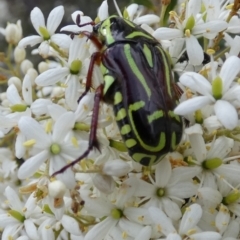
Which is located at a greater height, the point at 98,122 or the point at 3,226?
the point at 98,122

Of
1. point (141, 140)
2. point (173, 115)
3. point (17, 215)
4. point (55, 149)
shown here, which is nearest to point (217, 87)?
point (173, 115)

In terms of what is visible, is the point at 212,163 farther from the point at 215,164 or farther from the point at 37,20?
the point at 37,20

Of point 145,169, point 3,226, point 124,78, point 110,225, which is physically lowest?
point 3,226

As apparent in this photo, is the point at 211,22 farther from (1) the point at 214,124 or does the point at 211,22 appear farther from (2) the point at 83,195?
(2) the point at 83,195

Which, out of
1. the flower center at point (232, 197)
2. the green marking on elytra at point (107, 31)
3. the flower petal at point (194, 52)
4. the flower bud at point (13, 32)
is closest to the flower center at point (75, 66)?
the green marking on elytra at point (107, 31)

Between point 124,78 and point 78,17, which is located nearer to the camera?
point 124,78

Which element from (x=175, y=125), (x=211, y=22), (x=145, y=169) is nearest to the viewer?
(x=175, y=125)

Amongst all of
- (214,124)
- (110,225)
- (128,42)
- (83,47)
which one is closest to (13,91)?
(83,47)

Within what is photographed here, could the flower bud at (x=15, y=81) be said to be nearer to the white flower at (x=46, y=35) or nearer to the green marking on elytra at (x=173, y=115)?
the white flower at (x=46, y=35)
